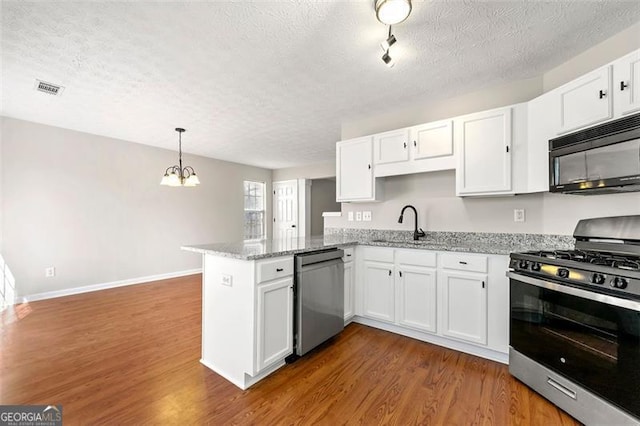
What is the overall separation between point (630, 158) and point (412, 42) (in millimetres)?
1535

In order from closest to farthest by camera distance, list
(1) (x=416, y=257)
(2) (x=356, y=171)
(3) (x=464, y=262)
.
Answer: (3) (x=464, y=262) < (1) (x=416, y=257) < (2) (x=356, y=171)

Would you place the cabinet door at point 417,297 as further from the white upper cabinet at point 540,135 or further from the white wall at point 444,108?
the white wall at point 444,108

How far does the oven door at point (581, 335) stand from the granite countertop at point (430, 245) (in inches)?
17.4

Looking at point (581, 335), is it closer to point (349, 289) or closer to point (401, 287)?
point (401, 287)

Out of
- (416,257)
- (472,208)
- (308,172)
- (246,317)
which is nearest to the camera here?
(246,317)

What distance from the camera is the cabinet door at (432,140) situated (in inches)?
106

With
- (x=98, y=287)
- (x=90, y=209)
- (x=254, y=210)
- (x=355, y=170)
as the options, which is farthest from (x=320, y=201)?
(x=98, y=287)

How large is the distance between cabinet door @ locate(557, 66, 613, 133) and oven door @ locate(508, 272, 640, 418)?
3.73 ft

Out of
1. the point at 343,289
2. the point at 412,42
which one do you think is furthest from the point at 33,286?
the point at 412,42

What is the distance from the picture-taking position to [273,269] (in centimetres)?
198

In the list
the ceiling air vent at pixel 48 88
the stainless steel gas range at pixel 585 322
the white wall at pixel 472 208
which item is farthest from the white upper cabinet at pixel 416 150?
the ceiling air vent at pixel 48 88

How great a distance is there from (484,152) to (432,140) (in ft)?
1.61

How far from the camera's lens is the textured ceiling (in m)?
1.71

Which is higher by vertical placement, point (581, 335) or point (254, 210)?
point (254, 210)
